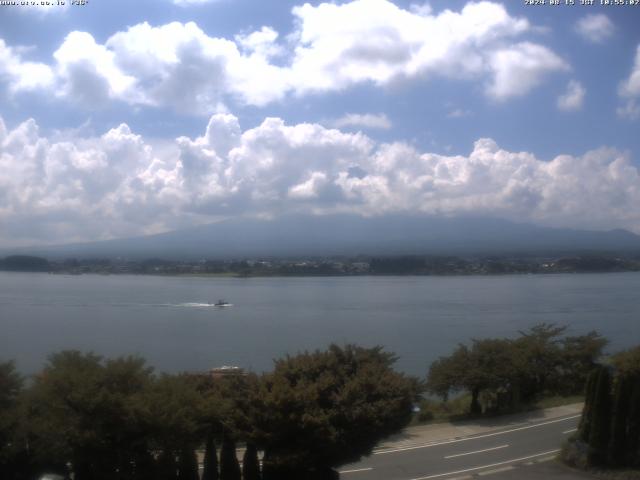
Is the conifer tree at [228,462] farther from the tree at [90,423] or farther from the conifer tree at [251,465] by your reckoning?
the tree at [90,423]

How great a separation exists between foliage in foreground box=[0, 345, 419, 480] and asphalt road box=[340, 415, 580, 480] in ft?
5.28

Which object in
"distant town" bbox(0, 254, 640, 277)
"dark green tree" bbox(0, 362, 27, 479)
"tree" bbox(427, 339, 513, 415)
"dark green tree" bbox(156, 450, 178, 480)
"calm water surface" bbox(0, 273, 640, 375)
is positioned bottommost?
"calm water surface" bbox(0, 273, 640, 375)

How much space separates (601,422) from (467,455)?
2.45 m

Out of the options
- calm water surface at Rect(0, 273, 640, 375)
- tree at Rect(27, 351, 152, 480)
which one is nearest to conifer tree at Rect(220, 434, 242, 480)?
tree at Rect(27, 351, 152, 480)

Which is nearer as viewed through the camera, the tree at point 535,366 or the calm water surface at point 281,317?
the tree at point 535,366

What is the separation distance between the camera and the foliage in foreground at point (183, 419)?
7.65 meters

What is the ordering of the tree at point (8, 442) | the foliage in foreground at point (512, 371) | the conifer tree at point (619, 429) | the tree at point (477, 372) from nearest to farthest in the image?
the tree at point (8, 442) → the conifer tree at point (619, 429) → the tree at point (477, 372) → the foliage in foreground at point (512, 371)

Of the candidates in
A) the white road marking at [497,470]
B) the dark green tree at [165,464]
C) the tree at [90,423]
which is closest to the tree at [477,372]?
the white road marking at [497,470]

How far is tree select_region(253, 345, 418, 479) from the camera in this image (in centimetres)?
832

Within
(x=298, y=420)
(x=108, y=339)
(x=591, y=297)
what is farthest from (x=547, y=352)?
(x=591, y=297)

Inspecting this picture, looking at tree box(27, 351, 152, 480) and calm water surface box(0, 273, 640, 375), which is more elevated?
tree box(27, 351, 152, 480)

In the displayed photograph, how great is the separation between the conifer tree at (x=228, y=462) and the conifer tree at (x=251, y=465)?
98 mm

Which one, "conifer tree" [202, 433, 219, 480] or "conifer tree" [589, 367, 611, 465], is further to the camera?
"conifer tree" [589, 367, 611, 465]

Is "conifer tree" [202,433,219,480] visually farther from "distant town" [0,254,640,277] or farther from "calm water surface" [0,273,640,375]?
"distant town" [0,254,640,277]
